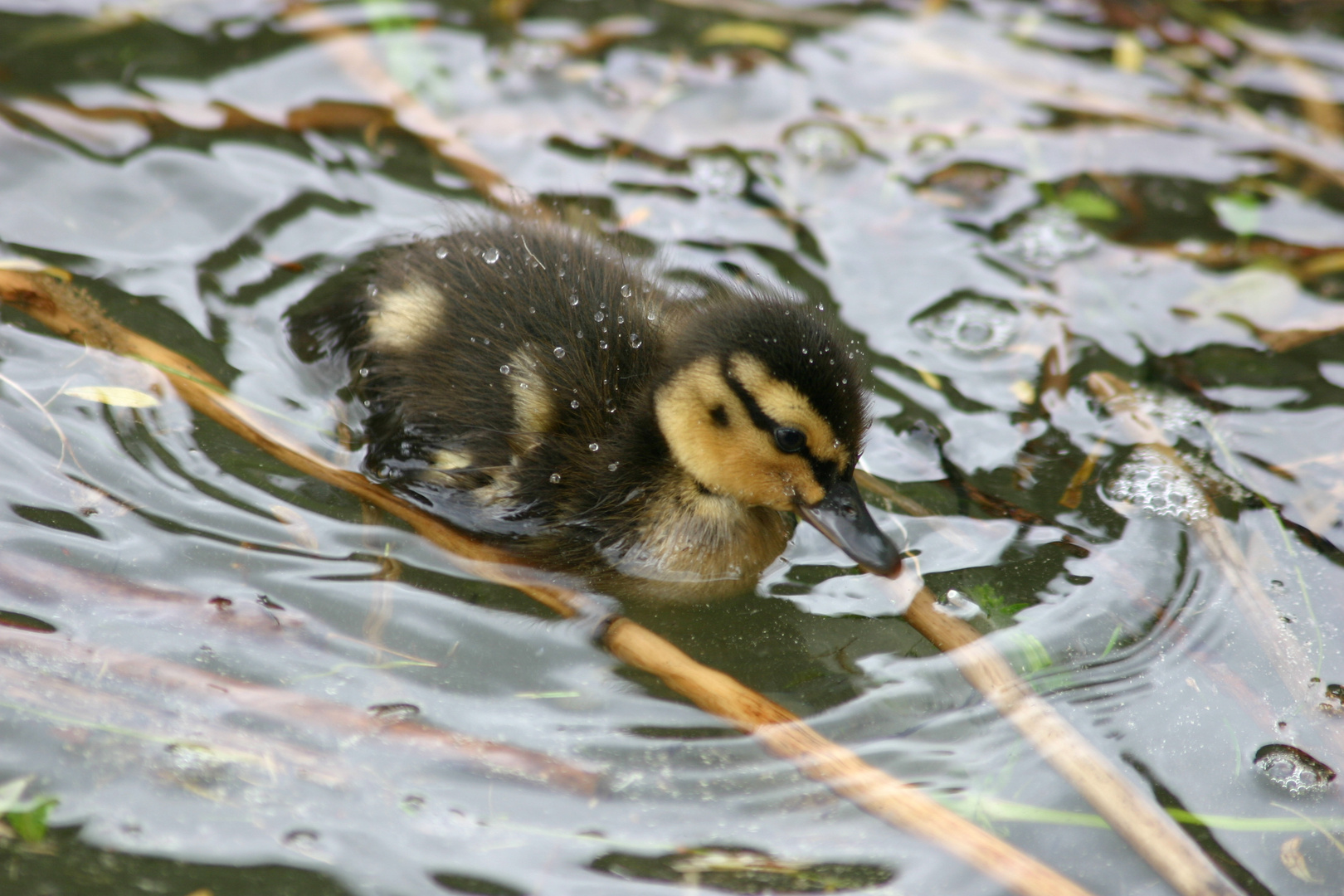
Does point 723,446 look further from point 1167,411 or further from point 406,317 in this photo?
point 1167,411

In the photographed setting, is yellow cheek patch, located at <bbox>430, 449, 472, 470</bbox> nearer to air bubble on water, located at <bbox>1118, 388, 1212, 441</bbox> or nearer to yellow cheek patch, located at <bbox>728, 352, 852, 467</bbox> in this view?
yellow cheek patch, located at <bbox>728, 352, 852, 467</bbox>

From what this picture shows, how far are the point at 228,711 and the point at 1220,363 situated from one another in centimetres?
292

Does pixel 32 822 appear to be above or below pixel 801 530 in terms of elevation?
above

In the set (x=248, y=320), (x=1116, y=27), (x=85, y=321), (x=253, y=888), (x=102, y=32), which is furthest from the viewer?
(x=1116, y=27)

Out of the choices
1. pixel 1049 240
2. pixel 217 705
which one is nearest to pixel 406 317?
pixel 217 705

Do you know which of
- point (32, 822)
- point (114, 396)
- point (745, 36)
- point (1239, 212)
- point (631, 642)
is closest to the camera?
point (32, 822)

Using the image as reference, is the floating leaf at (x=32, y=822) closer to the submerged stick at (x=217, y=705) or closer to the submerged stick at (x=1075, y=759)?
the submerged stick at (x=217, y=705)

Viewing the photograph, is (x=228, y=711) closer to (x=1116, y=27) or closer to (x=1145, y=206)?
(x=1145, y=206)

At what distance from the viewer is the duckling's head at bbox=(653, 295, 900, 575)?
2.70 metres

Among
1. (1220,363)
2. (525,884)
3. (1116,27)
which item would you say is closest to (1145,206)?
(1220,363)

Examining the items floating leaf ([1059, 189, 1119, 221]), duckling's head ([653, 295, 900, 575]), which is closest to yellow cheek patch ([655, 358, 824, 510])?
duckling's head ([653, 295, 900, 575])

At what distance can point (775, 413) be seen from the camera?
8.95 feet

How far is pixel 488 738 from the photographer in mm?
2414

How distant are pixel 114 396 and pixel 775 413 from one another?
1.68 meters
